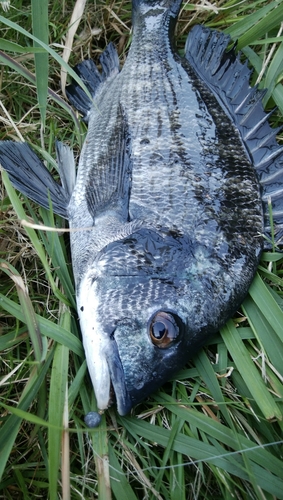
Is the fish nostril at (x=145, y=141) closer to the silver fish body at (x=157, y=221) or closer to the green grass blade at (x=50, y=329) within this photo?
the silver fish body at (x=157, y=221)

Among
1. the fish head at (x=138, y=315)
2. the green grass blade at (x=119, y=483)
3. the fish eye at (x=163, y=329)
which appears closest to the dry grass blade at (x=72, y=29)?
the fish head at (x=138, y=315)

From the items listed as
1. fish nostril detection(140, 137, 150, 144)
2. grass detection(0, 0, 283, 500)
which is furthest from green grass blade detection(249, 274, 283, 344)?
fish nostril detection(140, 137, 150, 144)

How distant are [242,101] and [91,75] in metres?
1.04

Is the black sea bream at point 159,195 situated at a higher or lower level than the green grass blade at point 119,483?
higher

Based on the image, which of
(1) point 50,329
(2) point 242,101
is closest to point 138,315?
(1) point 50,329

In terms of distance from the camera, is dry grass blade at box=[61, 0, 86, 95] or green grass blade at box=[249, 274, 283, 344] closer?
green grass blade at box=[249, 274, 283, 344]

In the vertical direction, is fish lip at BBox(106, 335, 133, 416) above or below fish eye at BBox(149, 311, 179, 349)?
below

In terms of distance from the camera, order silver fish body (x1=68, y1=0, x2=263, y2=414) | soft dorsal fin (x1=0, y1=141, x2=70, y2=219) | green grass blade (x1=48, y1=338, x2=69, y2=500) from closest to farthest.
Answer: green grass blade (x1=48, y1=338, x2=69, y2=500) → silver fish body (x1=68, y1=0, x2=263, y2=414) → soft dorsal fin (x1=0, y1=141, x2=70, y2=219)

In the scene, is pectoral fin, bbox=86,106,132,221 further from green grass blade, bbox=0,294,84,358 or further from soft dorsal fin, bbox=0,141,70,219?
green grass blade, bbox=0,294,84,358

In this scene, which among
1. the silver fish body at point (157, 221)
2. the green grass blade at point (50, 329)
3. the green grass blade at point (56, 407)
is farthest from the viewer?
the green grass blade at point (50, 329)

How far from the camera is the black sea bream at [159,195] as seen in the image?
2.07 meters

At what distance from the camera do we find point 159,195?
7.82 feet

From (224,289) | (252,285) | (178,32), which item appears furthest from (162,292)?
Result: (178,32)

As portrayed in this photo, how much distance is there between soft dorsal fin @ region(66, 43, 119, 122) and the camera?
119 inches
